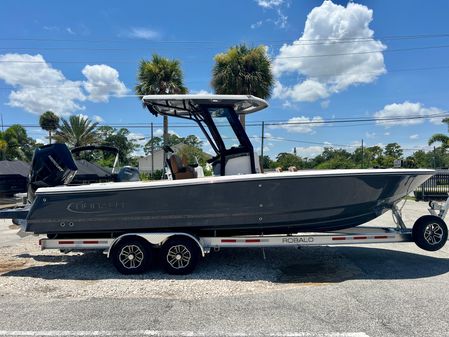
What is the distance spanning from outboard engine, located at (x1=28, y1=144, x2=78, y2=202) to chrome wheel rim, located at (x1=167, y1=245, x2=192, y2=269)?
92.2 inches

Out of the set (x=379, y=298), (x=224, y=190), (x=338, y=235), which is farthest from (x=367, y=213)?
(x=224, y=190)

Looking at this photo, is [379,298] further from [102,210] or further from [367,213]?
[102,210]

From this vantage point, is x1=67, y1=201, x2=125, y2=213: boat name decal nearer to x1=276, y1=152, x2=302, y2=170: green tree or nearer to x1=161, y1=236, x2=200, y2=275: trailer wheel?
x1=161, y1=236, x2=200, y2=275: trailer wheel

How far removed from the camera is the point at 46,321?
12.8 feet

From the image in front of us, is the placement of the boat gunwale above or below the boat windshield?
below

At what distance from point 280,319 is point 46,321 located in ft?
8.28

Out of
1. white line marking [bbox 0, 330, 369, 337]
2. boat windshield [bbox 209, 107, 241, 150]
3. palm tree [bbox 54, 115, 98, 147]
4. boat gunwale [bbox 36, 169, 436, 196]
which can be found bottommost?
white line marking [bbox 0, 330, 369, 337]

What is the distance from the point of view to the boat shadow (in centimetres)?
541

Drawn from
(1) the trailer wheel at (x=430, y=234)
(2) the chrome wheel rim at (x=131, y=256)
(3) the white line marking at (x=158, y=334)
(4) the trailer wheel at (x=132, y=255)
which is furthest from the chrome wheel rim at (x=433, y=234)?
(2) the chrome wheel rim at (x=131, y=256)

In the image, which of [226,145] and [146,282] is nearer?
[146,282]

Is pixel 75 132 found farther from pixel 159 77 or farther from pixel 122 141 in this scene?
pixel 122 141

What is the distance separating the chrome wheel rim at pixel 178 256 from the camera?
18.3 feet

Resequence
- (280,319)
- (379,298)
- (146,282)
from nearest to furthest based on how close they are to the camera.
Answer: (280,319) < (379,298) < (146,282)

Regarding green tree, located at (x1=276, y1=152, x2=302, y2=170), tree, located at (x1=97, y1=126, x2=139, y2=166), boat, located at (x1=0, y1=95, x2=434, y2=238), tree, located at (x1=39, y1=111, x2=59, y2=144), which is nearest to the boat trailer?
boat, located at (x1=0, y1=95, x2=434, y2=238)
